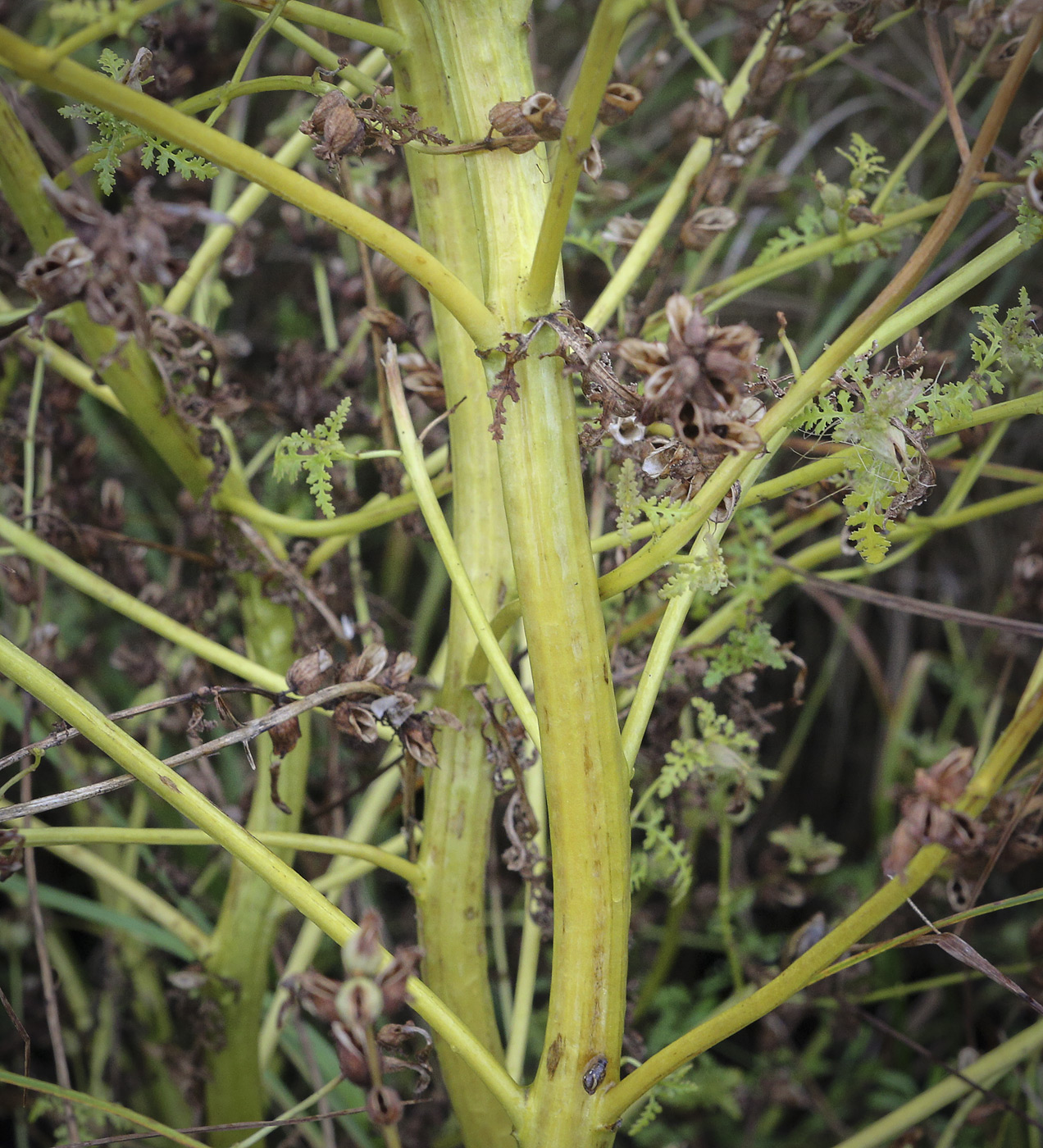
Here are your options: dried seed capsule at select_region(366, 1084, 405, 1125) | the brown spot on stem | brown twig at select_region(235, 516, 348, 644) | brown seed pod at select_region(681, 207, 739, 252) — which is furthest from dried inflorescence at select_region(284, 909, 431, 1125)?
brown seed pod at select_region(681, 207, 739, 252)

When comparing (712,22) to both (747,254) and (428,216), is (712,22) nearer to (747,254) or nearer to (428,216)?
(747,254)

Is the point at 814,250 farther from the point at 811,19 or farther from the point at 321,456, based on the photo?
the point at 321,456

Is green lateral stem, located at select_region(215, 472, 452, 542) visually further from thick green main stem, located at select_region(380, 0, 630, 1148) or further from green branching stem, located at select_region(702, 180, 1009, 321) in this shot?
green branching stem, located at select_region(702, 180, 1009, 321)

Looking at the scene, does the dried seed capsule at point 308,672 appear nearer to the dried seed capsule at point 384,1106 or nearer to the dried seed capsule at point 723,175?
the dried seed capsule at point 384,1106

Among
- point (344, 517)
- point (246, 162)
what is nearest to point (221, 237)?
point (344, 517)

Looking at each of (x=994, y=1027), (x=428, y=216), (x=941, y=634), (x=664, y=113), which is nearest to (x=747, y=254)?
(x=664, y=113)
